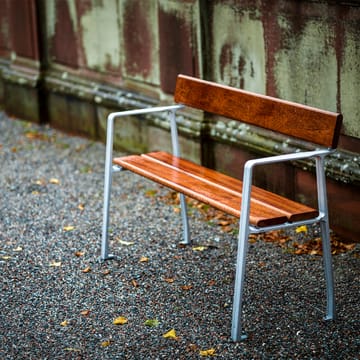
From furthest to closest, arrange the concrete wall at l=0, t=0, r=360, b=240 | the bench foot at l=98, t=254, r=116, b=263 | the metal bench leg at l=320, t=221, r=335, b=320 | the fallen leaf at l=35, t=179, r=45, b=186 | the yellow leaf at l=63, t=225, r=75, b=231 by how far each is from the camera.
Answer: the fallen leaf at l=35, t=179, r=45, b=186, the yellow leaf at l=63, t=225, r=75, b=231, the concrete wall at l=0, t=0, r=360, b=240, the bench foot at l=98, t=254, r=116, b=263, the metal bench leg at l=320, t=221, r=335, b=320

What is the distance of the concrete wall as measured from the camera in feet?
19.7

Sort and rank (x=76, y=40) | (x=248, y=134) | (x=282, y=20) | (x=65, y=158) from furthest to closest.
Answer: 1. (x=76, y=40)
2. (x=65, y=158)
3. (x=248, y=134)
4. (x=282, y=20)

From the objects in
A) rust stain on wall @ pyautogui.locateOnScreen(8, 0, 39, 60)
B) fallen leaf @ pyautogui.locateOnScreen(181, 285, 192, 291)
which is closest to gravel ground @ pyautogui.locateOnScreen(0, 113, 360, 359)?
fallen leaf @ pyautogui.locateOnScreen(181, 285, 192, 291)

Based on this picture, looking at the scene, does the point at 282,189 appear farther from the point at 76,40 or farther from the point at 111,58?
the point at 76,40

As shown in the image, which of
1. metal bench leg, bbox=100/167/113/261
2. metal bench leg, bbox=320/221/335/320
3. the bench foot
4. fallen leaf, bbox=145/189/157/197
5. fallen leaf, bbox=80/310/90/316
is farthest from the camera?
fallen leaf, bbox=145/189/157/197

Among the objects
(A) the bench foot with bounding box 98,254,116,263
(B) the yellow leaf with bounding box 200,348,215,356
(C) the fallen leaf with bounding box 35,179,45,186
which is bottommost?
(C) the fallen leaf with bounding box 35,179,45,186

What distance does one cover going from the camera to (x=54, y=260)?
232 inches

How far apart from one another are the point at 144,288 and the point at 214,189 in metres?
0.73

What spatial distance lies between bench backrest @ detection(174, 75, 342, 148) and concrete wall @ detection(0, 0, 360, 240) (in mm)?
920

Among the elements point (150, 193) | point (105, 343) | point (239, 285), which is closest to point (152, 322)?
point (105, 343)

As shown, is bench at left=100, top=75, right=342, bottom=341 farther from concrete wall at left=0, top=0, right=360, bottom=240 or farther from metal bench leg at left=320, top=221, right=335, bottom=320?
concrete wall at left=0, top=0, right=360, bottom=240

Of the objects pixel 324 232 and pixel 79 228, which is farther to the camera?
pixel 79 228

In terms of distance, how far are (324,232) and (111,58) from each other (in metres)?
4.29

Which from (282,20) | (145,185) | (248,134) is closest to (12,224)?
(145,185)
